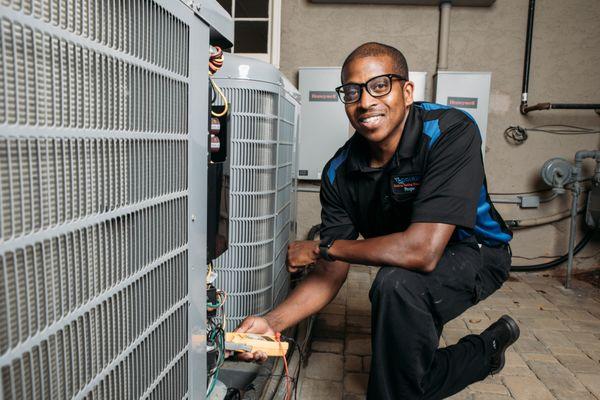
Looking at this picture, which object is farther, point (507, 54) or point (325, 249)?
point (507, 54)

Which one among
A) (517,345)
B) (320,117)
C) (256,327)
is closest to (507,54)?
(320,117)

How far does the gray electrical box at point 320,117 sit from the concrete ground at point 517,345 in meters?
1.02

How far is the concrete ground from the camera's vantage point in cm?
169

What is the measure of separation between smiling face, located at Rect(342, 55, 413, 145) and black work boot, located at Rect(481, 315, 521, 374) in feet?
2.88

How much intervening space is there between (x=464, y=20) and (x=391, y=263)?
2.75 meters

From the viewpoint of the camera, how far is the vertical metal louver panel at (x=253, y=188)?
1629mm

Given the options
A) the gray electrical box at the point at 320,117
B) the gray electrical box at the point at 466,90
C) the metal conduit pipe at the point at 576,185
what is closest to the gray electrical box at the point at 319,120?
the gray electrical box at the point at 320,117

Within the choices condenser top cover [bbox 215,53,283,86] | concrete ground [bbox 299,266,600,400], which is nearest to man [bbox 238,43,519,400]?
concrete ground [bbox 299,266,600,400]

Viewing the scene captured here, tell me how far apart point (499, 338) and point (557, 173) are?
2.05m

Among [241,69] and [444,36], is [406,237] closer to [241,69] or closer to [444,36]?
[241,69]

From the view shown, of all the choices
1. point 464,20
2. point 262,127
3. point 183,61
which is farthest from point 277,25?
point 183,61

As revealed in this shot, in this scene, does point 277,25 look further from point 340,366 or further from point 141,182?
point 141,182

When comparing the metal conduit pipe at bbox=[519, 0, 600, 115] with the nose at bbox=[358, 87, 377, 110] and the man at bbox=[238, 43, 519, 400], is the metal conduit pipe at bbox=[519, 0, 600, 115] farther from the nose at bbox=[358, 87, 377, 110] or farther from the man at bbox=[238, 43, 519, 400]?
the nose at bbox=[358, 87, 377, 110]

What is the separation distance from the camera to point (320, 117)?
3.46 m
